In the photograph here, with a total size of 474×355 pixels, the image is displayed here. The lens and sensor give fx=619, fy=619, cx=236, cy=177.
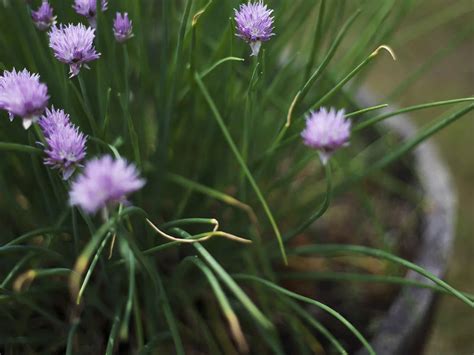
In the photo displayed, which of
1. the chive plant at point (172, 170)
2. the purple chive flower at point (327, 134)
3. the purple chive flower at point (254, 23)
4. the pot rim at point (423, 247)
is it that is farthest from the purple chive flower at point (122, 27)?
the pot rim at point (423, 247)

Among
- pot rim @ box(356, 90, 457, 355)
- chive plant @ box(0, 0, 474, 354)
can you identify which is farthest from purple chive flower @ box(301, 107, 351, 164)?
pot rim @ box(356, 90, 457, 355)

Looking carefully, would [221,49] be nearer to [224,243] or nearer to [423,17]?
[224,243]

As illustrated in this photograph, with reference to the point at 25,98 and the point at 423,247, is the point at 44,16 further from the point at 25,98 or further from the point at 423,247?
the point at 423,247

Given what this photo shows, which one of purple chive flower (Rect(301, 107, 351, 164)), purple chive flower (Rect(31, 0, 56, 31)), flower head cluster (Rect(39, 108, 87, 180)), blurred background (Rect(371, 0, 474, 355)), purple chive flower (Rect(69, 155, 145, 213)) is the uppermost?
blurred background (Rect(371, 0, 474, 355))

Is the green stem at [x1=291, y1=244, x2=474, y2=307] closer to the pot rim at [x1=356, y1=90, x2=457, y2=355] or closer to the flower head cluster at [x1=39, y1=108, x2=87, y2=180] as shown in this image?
the pot rim at [x1=356, y1=90, x2=457, y2=355]

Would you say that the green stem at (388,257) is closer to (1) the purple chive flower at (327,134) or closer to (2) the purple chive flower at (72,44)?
(1) the purple chive flower at (327,134)

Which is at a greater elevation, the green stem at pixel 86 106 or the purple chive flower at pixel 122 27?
the purple chive flower at pixel 122 27

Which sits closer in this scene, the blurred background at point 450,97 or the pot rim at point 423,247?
the pot rim at point 423,247

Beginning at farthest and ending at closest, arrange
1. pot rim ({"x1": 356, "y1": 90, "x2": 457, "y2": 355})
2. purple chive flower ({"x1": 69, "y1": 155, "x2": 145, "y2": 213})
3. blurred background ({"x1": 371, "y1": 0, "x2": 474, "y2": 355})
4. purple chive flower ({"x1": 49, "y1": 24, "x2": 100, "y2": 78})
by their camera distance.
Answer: blurred background ({"x1": 371, "y1": 0, "x2": 474, "y2": 355}) → pot rim ({"x1": 356, "y1": 90, "x2": 457, "y2": 355}) → purple chive flower ({"x1": 49, "y1": 24, "x2": 100, "y2": 78}) → purple chive flower ({"x1": 69, "y1": 155, "x2": 145, "y2": 213})
